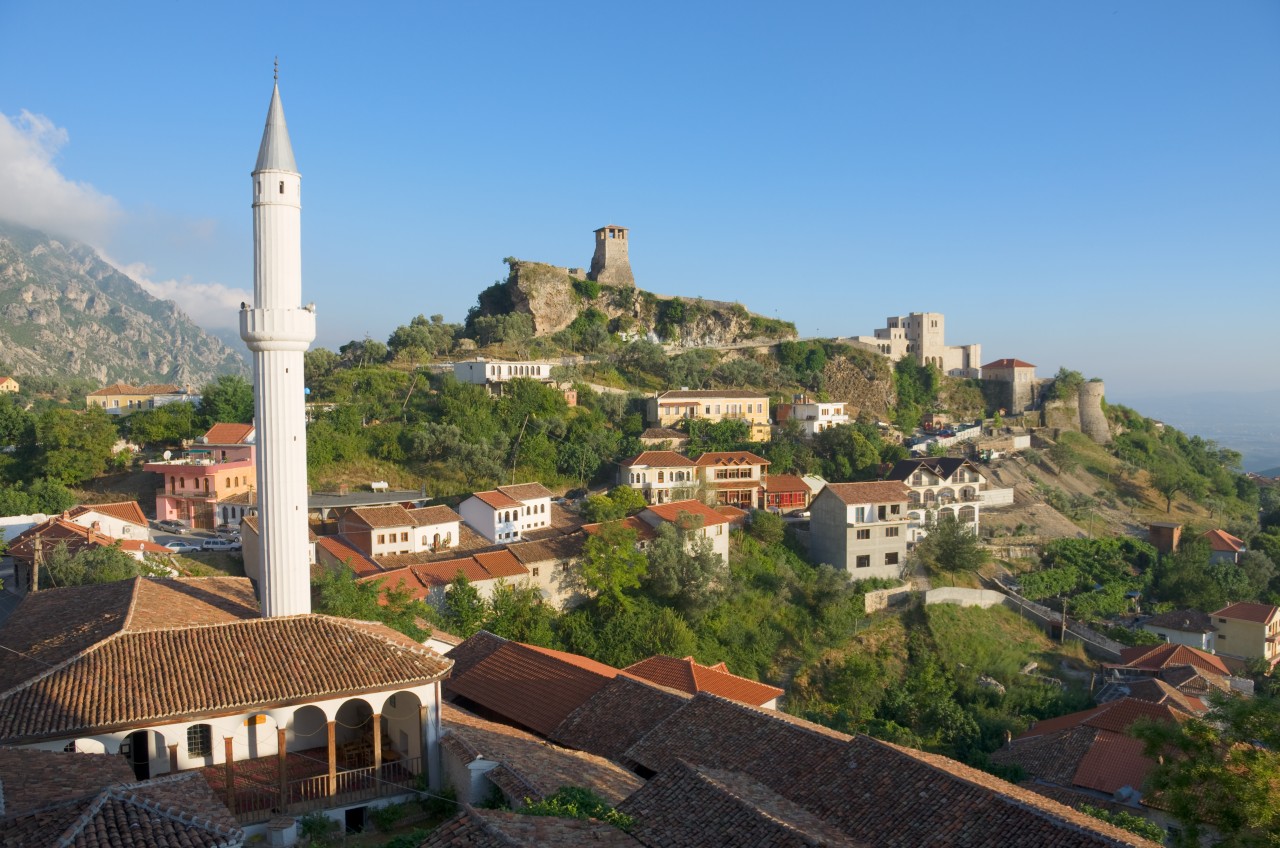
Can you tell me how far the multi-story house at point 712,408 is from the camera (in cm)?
4853

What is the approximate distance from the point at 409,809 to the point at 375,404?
33.4 meters

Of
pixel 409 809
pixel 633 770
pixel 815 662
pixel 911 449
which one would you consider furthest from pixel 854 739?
pixel 911 449

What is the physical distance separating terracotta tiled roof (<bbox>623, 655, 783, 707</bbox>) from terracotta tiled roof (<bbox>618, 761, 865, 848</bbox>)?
8.61 metres

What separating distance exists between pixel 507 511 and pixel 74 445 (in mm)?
18923

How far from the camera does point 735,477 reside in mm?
42250

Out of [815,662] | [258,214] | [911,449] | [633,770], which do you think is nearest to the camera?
[633,770]

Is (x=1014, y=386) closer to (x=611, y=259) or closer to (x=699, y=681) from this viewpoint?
(x=611, y=259)

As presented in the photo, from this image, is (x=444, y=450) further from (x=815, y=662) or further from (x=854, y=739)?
(x=854, y=739)

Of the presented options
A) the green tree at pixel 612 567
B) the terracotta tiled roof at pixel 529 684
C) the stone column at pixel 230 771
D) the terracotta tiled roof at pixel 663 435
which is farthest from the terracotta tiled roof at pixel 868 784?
the terracotta tiled roof at pixel 663 435

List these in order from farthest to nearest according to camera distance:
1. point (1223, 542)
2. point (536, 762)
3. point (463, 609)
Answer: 1. point (1223, 542)
2. point (463, 609)
3. point (536, 762)

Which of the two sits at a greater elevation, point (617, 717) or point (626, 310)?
point (626, 310)

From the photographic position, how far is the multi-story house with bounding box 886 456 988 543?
42.4m

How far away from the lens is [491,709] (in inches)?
712

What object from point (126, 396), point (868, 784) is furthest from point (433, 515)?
point (126, 396)
